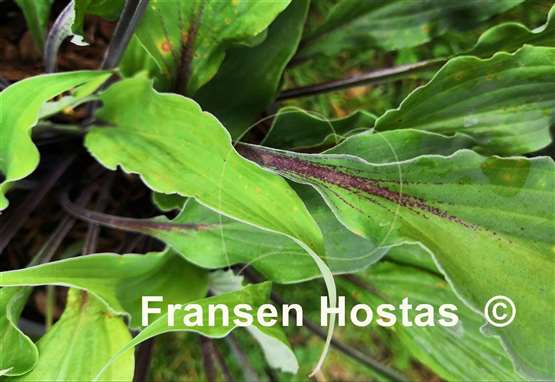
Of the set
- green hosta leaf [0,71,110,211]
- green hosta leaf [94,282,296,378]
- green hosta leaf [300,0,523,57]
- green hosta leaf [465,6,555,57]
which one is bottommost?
green hosta leaf [94,282,296,378]

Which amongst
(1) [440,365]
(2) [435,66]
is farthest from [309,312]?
(2) [435,66]

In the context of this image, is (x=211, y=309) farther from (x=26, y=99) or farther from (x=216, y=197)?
(x=26, y=99)

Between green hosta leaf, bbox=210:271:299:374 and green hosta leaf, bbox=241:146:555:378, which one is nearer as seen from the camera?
green hosta leaf, bbox=241:146:555:378

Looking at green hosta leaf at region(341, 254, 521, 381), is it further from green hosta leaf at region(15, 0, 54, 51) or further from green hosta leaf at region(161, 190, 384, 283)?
green hosta leaf at region(15, 0, 54, 51)

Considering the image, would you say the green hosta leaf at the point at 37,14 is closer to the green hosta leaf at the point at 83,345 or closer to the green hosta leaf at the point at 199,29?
the green hosta leaf at the point at 199,29

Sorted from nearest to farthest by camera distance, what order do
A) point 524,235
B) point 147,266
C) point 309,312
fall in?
point 524,235 → point 147,266 → point 309,312

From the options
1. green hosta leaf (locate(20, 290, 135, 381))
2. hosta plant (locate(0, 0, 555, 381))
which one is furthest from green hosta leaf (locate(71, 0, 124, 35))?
green hosta leaf (locate(20, 290, 135, 381))
